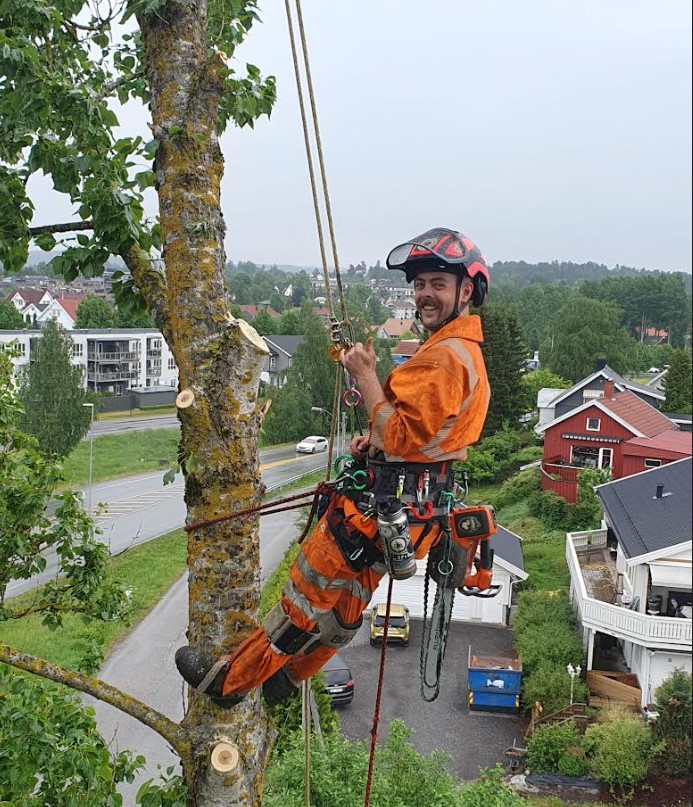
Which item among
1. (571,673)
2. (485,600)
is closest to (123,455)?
(485,600)

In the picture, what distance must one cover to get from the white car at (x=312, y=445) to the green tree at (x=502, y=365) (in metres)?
8.20

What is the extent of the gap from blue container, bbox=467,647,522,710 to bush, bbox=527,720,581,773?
1.75m

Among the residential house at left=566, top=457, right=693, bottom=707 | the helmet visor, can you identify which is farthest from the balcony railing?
the helmet visor

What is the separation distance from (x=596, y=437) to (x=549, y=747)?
16.0 m

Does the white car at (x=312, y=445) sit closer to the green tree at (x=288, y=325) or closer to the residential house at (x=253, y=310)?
the green tree at (x=288, y=325)

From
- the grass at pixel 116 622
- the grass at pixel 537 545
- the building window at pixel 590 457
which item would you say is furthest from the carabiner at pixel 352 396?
the building window at pixel 590 457

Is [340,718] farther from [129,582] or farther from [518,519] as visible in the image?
[518,519]

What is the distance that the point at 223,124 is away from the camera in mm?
5344

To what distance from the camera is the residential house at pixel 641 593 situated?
15.6m

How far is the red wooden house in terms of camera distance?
2755cm

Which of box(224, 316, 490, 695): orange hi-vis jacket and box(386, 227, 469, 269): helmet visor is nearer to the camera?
box(224, 316, 490, 695): orange hi-vis jacket

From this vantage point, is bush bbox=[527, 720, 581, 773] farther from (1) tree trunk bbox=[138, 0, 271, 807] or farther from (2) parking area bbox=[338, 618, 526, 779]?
(1) tree trunk bbox=[138, 0, 271, 807]

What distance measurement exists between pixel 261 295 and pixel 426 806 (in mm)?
113601

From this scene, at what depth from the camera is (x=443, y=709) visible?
658 inches
